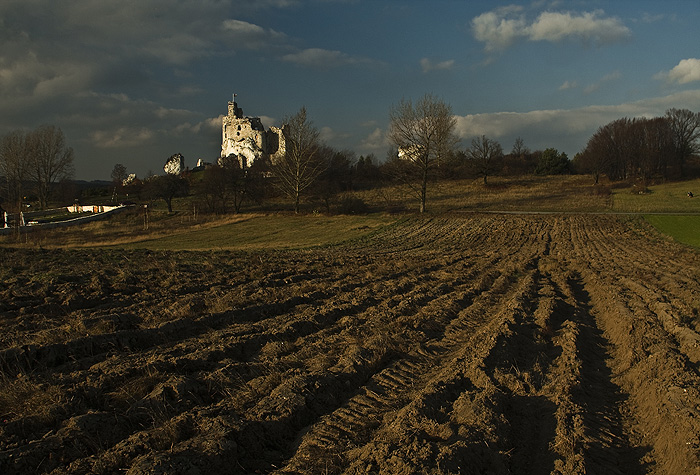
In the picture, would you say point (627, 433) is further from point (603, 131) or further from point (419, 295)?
point (603, 131)

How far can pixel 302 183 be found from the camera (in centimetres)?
5266

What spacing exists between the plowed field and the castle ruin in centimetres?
7371

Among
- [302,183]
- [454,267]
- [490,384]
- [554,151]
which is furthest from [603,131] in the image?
[490,384]

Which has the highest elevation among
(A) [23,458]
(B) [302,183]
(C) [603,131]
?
(C) [603,131]

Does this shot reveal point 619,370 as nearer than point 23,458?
No

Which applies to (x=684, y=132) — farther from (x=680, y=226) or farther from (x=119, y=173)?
(x=119, y=173)

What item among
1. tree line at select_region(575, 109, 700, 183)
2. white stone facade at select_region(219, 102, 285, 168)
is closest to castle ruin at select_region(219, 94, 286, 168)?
white stone facade at select_region(219, 102, 285, 168)

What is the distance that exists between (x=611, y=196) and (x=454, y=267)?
157ft

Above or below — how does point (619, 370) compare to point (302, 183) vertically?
below

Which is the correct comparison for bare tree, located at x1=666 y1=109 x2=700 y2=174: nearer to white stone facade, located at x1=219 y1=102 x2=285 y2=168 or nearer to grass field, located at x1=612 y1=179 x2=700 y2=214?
grass field, located at x1=612 y1=179 x2=700 y2=214

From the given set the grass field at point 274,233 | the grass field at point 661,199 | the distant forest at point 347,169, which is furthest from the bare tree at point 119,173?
the grass field at point 661,199

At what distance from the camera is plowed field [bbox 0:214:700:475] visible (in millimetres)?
4086

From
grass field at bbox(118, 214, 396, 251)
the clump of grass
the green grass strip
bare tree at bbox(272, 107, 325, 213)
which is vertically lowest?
the green grass strip

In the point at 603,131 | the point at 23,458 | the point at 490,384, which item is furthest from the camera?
the point at 603,131
